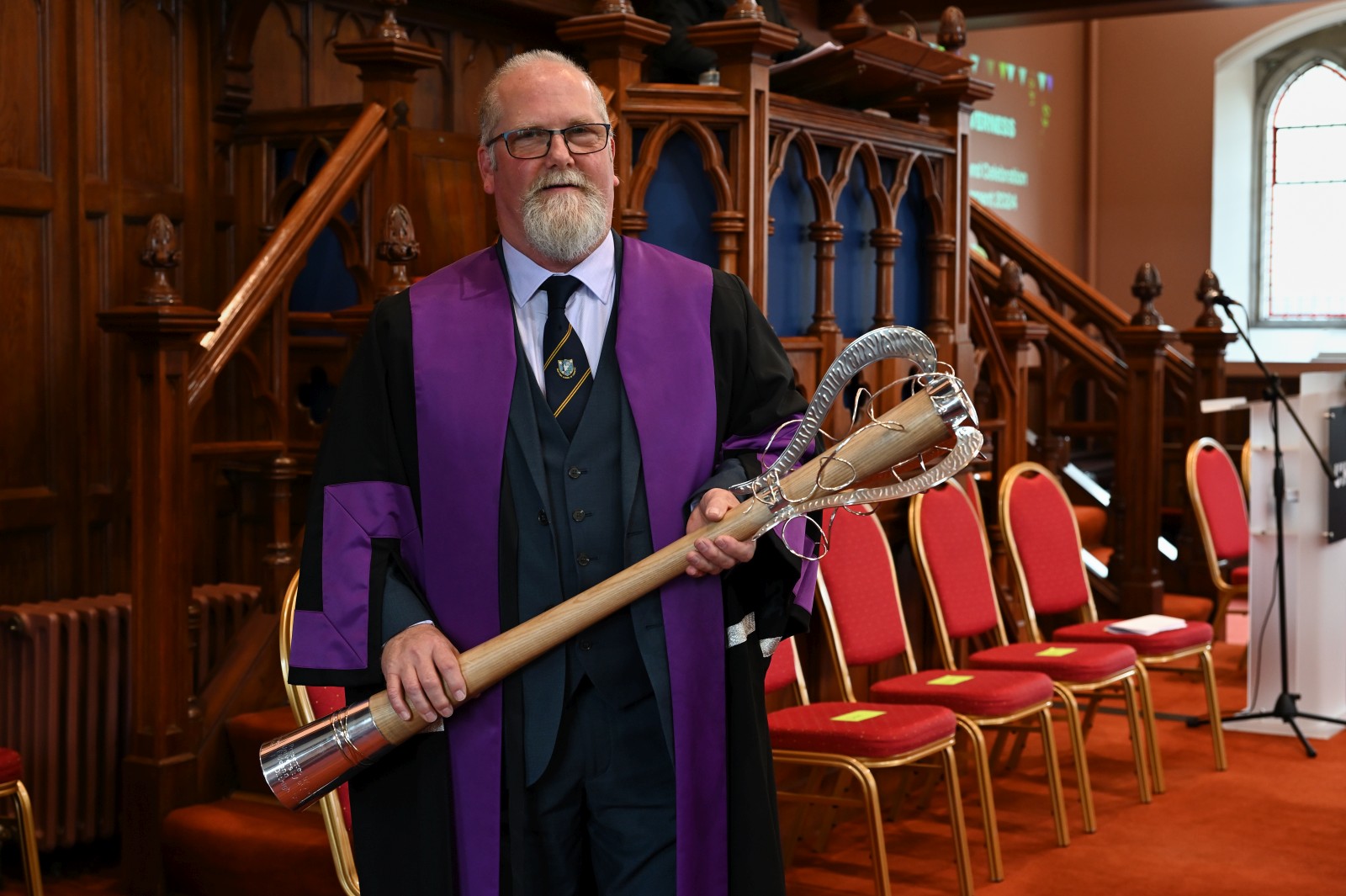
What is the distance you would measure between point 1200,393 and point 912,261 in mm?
2986

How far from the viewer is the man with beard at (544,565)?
209 cm

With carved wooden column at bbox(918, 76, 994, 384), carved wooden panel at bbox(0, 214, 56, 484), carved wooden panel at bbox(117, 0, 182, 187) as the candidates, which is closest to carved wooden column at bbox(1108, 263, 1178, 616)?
carved wooden column at bbox(918, 76, 994, 384)

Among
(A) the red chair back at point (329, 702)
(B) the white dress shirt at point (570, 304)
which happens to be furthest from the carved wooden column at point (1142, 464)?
(B) the white dress shirt at point (570, 304)

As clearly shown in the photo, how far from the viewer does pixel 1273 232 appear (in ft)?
40.2

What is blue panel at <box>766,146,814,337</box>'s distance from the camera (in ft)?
15.8

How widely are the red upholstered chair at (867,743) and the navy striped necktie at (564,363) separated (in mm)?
1625

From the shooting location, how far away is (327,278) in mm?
5184

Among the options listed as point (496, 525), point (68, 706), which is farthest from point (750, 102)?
point (496, 525)

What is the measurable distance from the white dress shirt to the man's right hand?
1.32 ft

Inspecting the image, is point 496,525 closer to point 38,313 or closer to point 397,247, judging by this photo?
point 397,247

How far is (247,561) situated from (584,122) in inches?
135

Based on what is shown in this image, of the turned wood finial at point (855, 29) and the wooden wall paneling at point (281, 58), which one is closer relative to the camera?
the turned wood finial at point (855, 29)

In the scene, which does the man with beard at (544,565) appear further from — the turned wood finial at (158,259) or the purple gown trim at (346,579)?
the turned wood finial at (158,259)

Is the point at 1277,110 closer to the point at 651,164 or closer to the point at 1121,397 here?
the point at 1121,397
